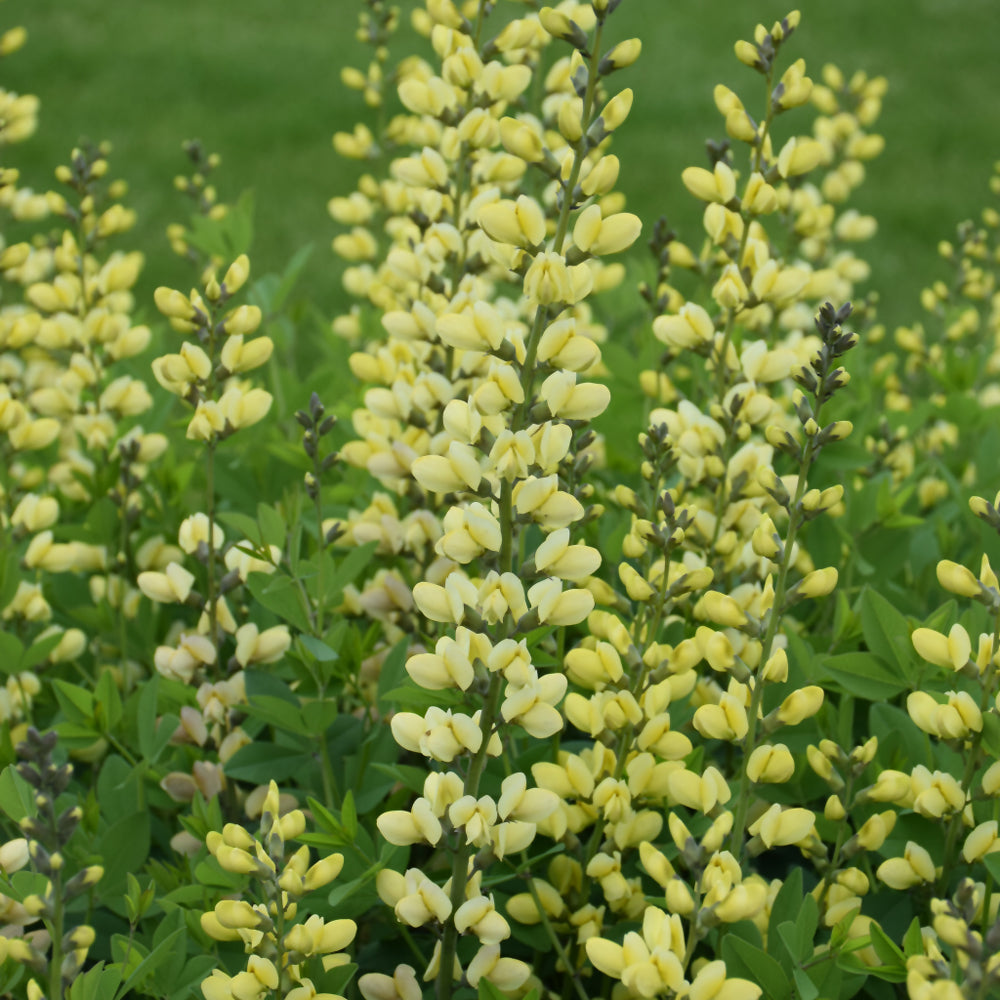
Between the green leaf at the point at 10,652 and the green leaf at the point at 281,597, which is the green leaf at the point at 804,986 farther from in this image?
the green leaf at the point at 10,652

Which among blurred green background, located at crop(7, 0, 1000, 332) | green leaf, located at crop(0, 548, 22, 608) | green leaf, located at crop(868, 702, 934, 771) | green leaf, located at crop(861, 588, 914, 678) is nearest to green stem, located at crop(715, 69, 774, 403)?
green leaf, located at crop(861, 588, 914, 678)

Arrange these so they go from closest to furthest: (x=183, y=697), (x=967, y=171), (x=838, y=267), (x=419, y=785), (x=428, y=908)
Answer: (x=428, y=908) < (x=419, y=785) < (x=183, y=697) < (x=838, y=267) < (x=967, y=171)

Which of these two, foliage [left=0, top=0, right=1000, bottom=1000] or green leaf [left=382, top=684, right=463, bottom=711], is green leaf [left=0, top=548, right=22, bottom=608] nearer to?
foliage [left=0, top=0, right=1000, bottom=1000]

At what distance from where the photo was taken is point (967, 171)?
701cm

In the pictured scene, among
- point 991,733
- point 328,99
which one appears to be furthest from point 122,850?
point 328,99

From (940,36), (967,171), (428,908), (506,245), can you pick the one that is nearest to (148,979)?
(428,908)

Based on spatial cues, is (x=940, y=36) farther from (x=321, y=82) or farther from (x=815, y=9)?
(x=321, y=82)

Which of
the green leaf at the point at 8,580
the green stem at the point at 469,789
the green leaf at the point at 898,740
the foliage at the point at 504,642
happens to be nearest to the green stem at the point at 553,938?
the foliage at the point at 504,642

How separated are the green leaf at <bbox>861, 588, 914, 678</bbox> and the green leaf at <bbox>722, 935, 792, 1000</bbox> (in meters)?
0.42

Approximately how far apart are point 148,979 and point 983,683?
89 centimetres

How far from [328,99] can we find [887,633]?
6.79m

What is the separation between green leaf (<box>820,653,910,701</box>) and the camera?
1.38 meters

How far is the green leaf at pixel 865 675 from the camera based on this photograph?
4.52ft

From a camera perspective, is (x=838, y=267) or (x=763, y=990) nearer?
(x=763, y=990)
